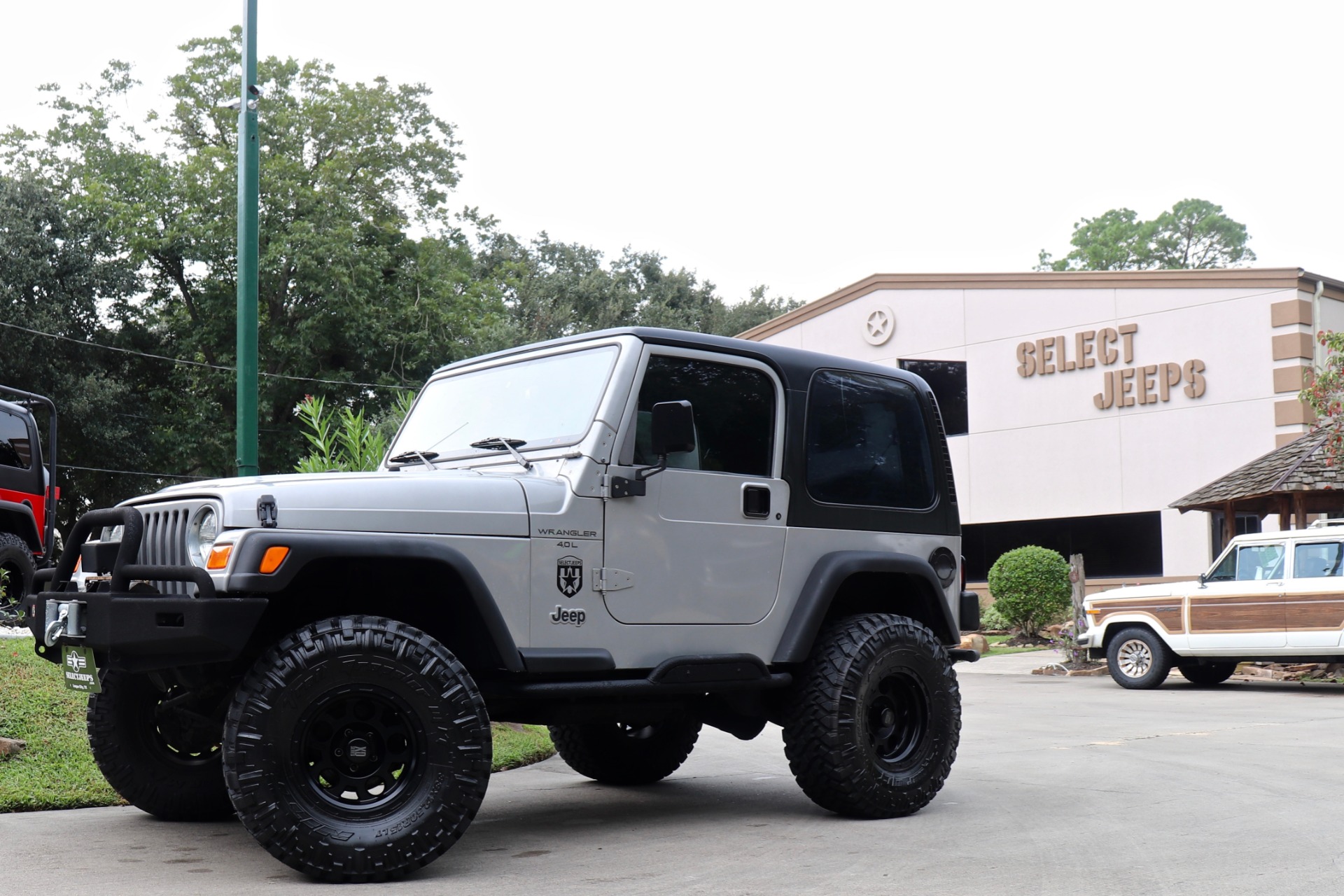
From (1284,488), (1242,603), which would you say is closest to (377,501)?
(1242,603)

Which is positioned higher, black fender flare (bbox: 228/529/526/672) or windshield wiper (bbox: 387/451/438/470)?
windshield wiper (bbox: 387/451/438/470)

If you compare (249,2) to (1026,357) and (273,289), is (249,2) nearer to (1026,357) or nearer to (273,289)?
(1026,357)

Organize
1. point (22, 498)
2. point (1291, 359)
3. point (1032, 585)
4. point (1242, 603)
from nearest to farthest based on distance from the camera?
point (22, 498) → point (1242, 603) → point (1291, 359) → point (1032, 585)

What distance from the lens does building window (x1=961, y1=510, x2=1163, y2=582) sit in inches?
978

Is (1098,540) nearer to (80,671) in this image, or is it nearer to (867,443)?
A: (867,443)

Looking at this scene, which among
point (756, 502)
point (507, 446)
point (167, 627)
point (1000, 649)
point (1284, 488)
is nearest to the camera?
point (167, 627)

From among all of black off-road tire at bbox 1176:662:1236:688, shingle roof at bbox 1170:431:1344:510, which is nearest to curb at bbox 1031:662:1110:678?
black off-road tire at bbox 1176:662:1236:688

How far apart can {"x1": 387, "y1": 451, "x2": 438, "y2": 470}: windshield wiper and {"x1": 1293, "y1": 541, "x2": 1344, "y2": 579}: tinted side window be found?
39.7 ft

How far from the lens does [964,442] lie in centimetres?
2770

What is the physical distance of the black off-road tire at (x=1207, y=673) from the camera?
55.7ft

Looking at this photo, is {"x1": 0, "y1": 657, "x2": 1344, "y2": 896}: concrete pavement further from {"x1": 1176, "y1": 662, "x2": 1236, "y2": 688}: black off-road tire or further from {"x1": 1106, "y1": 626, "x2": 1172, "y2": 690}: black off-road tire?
{"x1": 1176, "y1": 662, "x2": 1236, "y2": 688}: black off-road tire

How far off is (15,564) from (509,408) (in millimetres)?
9606

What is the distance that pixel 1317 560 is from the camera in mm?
15383

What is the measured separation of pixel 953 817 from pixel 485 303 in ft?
112
